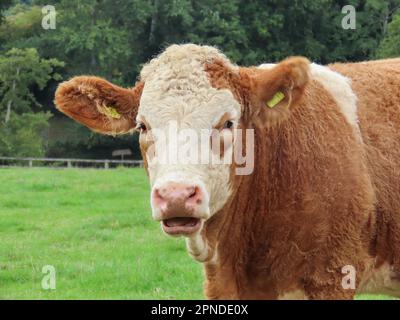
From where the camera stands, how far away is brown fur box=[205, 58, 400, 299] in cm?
473

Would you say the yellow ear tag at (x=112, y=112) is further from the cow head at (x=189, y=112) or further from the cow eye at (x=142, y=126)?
the cow eye at (x=142, y=126)

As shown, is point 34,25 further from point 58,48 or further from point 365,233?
point 365,233

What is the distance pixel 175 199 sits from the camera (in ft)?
13.1

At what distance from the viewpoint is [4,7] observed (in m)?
38.5

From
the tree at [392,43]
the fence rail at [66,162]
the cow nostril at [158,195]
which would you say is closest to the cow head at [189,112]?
the cow nostril at [158,195]

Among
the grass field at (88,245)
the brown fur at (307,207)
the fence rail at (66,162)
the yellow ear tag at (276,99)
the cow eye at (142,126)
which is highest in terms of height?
the yellow ear tag at (276,99)

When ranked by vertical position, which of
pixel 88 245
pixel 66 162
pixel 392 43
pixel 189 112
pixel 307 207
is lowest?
pixel 66 162

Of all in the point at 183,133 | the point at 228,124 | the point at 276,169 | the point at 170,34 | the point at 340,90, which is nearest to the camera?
the point at 183,133

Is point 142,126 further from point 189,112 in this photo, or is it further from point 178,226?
point 178,226

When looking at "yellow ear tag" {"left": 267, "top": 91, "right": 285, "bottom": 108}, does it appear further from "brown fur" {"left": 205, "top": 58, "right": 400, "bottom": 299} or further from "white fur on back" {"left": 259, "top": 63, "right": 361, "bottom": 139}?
"white fur on back" {"left": 259, "top": 63, "right": 361, "bottom": 139}

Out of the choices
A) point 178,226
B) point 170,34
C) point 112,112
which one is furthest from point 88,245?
point 170,34

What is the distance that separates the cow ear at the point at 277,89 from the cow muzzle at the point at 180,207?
0.82 m

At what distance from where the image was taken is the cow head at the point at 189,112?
413 centimetres

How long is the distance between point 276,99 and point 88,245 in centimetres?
723
